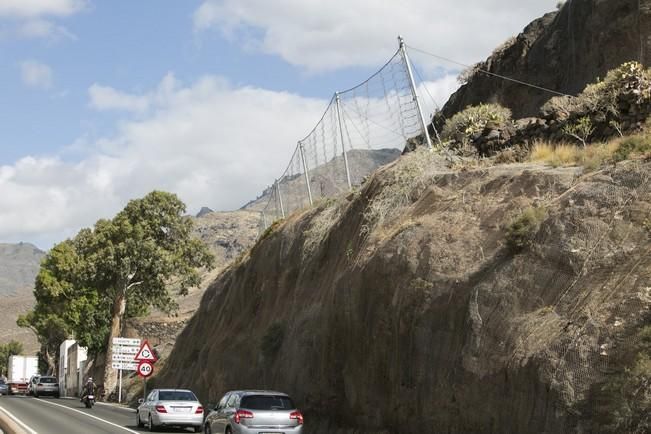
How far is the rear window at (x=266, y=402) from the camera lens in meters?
19.2

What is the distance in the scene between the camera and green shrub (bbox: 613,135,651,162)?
701 inches

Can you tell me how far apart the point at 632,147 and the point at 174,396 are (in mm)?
16047

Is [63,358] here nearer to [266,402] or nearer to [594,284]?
[266,402]

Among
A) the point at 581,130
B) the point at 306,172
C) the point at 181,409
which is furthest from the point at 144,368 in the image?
the point at 581,130

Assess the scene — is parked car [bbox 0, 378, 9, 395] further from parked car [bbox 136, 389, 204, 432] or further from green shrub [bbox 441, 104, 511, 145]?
green shrub [bbox 441, 104, 511, 145]

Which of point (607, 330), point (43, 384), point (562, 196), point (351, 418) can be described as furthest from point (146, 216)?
point (607, 330)

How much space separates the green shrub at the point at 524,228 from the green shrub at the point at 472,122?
8200 millimetres

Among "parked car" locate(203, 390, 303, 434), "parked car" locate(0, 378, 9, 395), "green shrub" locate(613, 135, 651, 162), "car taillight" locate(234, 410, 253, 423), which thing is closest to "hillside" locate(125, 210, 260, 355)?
"parked car" locate(0, 378, 9, 395)

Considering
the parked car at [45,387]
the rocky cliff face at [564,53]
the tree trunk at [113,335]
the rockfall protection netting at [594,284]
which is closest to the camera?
the rockfall protection netting at [594,284]

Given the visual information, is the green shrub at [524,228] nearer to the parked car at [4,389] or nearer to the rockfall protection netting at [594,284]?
the rockfall protection netting at [594,284]

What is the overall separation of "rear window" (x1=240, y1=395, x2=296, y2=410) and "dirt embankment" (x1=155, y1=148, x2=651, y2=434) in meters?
1.98

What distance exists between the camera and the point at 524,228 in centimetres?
1725

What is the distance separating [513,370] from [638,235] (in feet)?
11.0

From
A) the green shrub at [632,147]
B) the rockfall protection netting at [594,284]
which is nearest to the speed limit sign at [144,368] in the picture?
the rockfall protection netting at [594,284]
